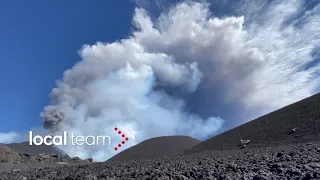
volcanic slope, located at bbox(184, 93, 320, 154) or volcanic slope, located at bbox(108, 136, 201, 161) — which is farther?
volcanic slope, located at bbox(108, 136, 201, 161)

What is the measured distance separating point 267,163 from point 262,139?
14.5 m

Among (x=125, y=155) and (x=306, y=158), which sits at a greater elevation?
(x=125, y=155)

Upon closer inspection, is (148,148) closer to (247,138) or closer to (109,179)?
(247,138)

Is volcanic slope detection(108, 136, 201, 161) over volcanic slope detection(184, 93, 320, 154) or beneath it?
over

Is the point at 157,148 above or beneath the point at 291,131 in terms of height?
above

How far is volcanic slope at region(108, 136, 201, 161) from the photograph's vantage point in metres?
37.8

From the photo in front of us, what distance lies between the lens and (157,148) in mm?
41469

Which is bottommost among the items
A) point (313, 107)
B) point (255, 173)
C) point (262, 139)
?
point (255, 173)

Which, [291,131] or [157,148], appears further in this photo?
[157,148]

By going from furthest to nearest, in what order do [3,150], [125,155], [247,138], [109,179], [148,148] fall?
[148,148], [125,155], [3,150], [247,138], [109,179]

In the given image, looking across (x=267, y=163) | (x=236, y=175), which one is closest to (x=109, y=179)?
(x=236, y=175)

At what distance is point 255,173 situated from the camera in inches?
240

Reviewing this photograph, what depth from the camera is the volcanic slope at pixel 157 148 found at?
124 feet

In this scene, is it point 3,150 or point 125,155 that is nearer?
point 3,150
